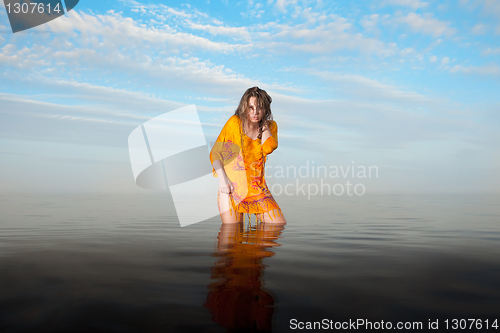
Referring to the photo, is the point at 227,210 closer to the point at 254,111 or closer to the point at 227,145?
the point at 227,145

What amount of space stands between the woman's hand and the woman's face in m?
0.95

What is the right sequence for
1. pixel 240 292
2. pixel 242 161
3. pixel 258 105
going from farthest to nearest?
pixel 242 161 → pixel 258 105 → pixel 240 292

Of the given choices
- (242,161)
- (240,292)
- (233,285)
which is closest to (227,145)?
(242,161)

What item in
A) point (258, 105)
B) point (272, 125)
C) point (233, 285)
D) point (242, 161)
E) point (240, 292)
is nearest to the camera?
point (240, 292)

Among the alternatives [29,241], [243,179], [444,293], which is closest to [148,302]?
[444,293]

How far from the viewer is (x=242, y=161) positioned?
4.93 m

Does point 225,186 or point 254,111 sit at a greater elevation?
point 254,111

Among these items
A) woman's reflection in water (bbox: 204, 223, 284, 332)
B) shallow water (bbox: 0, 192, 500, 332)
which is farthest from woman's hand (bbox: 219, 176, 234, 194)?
woman's reflection in water (bbox: 204, 223, 284, 332)

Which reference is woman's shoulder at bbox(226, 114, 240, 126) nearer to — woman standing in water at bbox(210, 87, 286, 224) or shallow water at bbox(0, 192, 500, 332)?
woman standing in water at bbox(210, 87, 286, 224)

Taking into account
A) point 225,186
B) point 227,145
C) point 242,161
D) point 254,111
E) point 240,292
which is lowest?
point 240,292

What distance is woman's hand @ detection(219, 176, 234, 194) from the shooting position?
4.70 metres

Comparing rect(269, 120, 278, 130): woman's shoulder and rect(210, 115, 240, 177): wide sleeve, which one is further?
rect(269, 120, 278, 130): woman's shoulder

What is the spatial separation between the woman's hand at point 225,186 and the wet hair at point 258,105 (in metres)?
0.77

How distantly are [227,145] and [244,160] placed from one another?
1.10 ft
